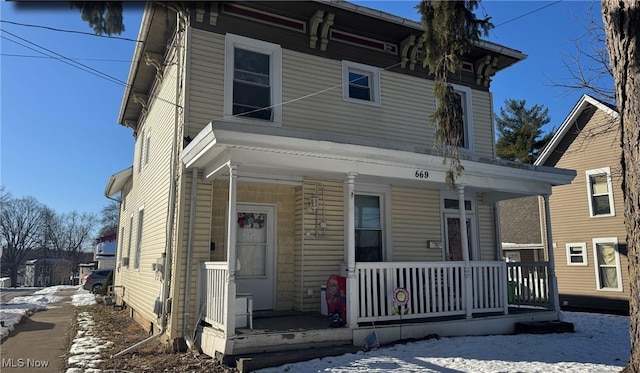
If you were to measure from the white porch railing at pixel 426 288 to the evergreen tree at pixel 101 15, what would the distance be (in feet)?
15.2

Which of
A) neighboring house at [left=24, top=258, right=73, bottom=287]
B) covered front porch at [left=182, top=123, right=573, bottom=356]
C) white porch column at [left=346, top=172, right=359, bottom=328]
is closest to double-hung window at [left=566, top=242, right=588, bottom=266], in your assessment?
covered front porch at [left=182, top=123, right=573, bottom=356]

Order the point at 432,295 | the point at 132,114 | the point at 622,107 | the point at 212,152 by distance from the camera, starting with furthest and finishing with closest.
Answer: the point at 132,114
the point at 432,295
the point at 212,152
the point at 622,107

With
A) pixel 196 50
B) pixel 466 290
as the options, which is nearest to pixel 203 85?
pixel 196 50

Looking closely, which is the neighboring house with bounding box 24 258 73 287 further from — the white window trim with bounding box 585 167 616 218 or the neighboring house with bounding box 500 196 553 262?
the white window trim with bounding box 585 167 616 218

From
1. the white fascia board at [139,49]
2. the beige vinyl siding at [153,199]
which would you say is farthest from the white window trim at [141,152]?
the white fascia board at [139,49]

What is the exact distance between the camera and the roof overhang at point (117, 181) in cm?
1506

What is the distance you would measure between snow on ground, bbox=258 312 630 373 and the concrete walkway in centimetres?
370

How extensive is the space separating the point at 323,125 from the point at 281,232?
2.24 m

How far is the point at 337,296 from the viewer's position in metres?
7.51

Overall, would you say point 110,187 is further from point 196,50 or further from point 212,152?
point 212,152

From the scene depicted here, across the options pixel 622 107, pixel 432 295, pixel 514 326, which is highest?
pixel 622 107

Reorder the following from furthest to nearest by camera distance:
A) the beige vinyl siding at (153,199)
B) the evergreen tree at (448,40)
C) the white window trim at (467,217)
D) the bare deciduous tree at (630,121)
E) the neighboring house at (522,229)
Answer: the neighboring house at (522,229)
the white window trim at (467,217)
the beige vinyl siding at (153,199)
the evergreen tree at (448,40)
the bare deciduous tree at (630,121)

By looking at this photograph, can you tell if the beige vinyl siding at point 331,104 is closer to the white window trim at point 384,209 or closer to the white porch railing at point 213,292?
the white window trim at point 384,209

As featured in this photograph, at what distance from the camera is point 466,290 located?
8086 millimetres
